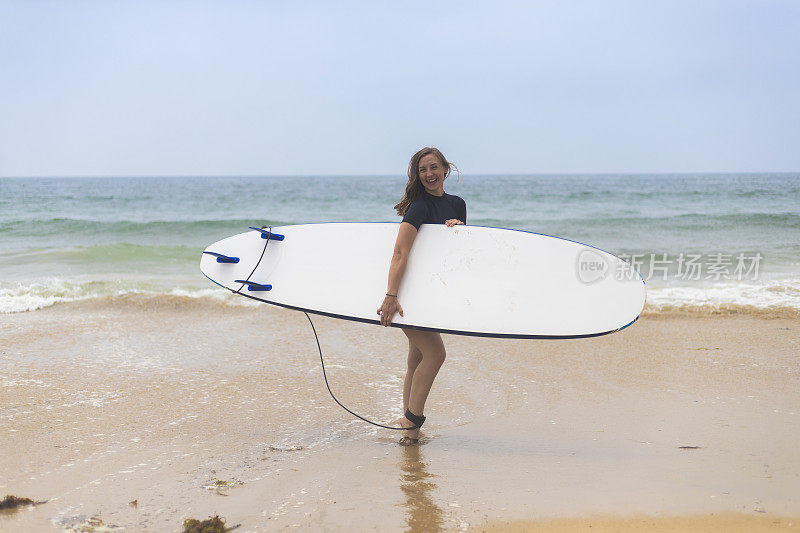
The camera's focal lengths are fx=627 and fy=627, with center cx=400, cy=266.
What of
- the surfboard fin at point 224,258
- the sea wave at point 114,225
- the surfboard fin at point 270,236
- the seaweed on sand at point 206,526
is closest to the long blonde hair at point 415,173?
the surfboard fin at point 270,236

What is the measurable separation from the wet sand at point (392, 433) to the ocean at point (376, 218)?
1824 mm

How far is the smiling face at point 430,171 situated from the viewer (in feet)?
9.60

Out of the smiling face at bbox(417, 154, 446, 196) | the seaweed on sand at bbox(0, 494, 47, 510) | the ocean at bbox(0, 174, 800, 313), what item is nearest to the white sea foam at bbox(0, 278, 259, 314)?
the ocean at bbox(0, 174, 800, 313)

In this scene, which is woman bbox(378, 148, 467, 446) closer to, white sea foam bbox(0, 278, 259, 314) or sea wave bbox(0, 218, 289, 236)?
white sea foam bbox(0, 278, 259, 314)

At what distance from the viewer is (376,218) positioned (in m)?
19.0

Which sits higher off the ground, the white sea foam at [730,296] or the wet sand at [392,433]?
the white sea foam at [730,296]

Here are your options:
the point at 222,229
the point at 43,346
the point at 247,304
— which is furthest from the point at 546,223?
the point at 43,346

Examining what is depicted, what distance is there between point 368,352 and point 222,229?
11988 millimetres

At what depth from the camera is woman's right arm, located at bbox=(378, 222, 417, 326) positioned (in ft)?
9.70

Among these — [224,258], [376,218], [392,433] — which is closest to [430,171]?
[392,433]

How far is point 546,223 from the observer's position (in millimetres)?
17547

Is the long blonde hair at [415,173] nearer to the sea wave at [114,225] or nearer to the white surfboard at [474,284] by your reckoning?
the white surfboard at [474,284]

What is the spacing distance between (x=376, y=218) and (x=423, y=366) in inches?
636

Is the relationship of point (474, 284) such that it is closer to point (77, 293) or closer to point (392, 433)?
point (392, 433)
